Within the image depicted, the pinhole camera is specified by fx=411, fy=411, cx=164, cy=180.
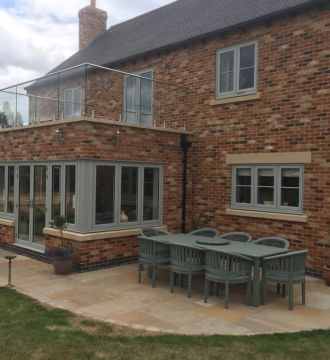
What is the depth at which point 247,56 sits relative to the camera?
9.74 m

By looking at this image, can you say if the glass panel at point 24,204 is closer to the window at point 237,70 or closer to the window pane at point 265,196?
the window at point 237,70

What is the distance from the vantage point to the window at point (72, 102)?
982 cm

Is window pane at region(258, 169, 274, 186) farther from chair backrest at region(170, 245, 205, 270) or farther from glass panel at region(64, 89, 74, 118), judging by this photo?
glass panel at region(64, 89, 74, 118)

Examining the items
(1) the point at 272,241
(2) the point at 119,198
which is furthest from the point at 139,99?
(1) the point at 272,241

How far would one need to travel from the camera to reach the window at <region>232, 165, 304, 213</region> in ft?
29.0

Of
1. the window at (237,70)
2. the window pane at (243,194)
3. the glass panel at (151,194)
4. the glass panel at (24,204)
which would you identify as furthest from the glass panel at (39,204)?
the window at (237,70)

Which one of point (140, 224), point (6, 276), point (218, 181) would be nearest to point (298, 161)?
point (218, 181)

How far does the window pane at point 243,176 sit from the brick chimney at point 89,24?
39.8ft

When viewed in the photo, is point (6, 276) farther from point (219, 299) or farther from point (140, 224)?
point (219, 299)

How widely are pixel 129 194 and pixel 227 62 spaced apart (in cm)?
405

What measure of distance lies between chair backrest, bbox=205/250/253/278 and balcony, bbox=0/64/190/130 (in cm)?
451

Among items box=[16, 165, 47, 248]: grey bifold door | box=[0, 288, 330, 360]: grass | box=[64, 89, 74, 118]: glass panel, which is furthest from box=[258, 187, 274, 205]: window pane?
box=[16, 165, 47, 248]: grey bifold door

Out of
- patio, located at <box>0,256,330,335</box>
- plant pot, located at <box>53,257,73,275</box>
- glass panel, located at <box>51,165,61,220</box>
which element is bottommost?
patio, located at <box>0,256,330,335</box>

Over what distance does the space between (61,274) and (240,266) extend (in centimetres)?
385
